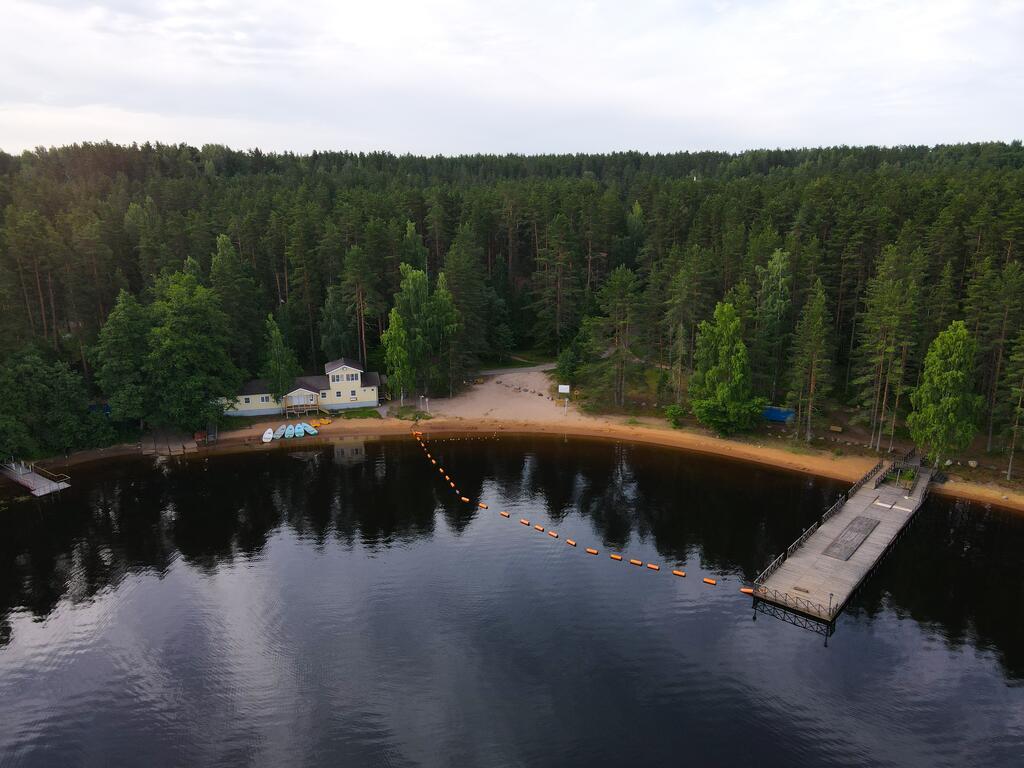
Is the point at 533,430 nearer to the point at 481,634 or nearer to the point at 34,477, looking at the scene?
the point at 481,634

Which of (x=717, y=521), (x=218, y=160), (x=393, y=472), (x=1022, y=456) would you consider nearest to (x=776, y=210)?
(x=1022, y=456)

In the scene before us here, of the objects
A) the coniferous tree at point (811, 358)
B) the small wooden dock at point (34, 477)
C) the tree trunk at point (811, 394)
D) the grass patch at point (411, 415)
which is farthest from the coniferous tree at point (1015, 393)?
the small wooden dock at point (34, 477)

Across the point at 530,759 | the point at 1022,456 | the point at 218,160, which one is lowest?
the point at 530,759

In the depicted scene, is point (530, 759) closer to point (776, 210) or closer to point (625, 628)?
point (625, 628)

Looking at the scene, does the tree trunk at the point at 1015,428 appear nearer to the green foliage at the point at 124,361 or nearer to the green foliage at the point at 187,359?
the green foliage at the point at 187,359

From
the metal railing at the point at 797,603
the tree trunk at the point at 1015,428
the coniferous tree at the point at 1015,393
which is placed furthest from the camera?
the tree trunk at the point at 1015,428

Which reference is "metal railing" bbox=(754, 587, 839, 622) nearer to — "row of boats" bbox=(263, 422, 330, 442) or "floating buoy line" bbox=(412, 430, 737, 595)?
"floating buoy line" bbox=(412, 430, 737, 595)

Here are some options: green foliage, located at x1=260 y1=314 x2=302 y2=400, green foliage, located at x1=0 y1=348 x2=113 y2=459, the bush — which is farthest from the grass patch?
green foliage, located at x1=0 y1=348 x2=113 y2=459
